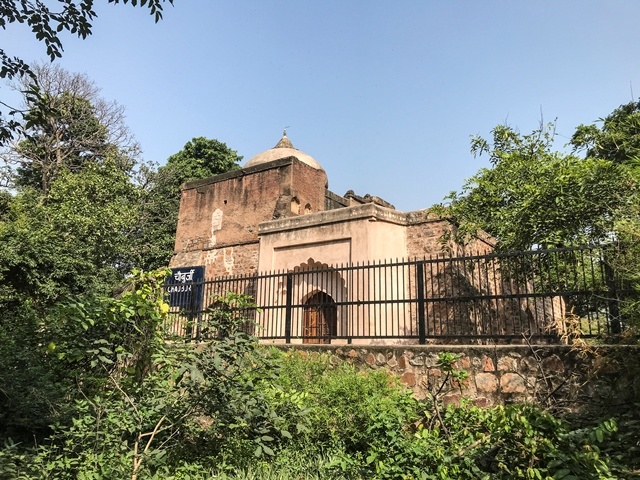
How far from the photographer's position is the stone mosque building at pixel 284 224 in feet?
34.7

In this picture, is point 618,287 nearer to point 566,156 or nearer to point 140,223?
point 566,156

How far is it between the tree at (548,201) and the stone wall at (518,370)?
1.65 meters

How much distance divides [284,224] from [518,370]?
730 centimetres

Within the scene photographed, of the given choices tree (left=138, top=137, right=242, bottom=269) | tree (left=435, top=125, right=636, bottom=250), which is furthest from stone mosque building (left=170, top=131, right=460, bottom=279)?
tree (left=138, top=137, right=242, bottom=269)

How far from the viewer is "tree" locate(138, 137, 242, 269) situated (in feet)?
68.3

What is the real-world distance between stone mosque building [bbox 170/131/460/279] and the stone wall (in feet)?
12.7

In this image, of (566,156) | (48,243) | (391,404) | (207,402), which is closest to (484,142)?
(566,156)

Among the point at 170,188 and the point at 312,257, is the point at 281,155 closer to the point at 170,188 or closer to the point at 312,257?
the point at 312,257

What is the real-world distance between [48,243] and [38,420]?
1067 centimetres

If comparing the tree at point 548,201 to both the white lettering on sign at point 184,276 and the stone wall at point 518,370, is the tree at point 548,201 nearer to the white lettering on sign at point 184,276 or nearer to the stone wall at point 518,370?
the stone wall at point 518,370

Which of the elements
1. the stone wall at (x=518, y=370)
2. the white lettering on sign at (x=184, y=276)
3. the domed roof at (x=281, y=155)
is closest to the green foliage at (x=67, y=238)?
the white lettering on sign at (x=184, y=276)

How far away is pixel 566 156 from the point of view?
775cm

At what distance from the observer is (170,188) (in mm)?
23250

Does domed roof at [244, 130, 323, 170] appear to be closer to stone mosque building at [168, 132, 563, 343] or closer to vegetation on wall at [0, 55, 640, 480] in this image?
stone mosque building at [168, 132, 563, 343]
